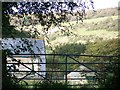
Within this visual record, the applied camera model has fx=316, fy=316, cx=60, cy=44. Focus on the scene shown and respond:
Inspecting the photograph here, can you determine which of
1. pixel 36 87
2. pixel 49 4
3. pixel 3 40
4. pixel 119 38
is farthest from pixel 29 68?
pixel 119 38

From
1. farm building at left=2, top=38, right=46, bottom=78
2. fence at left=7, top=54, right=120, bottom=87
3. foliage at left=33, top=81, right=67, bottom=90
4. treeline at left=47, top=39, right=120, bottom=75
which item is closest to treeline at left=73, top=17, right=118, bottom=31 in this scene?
treeline at left=47, top=39, right=120, bottom=75

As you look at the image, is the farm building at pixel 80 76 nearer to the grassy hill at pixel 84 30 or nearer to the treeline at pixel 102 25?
the grassy hill at pixel 84 30

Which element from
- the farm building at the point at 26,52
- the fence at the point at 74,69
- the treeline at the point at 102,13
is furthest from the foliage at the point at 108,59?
the farm building at the point at 26,52

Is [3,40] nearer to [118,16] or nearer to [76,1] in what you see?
[76,1]

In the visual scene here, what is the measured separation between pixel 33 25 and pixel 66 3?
460 millimetres

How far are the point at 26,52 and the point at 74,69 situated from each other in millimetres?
637

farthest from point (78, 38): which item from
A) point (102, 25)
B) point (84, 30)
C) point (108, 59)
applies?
point (108, 59)

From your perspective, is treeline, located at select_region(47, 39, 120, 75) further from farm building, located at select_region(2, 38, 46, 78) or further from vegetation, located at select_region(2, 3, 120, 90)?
farm building, located at select_region(2, 38, 46, 78)

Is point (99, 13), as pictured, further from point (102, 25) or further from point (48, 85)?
point (48, 85)

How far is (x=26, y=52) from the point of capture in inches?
147

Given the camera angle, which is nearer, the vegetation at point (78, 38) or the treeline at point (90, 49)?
the vegetation at point (78, 38)

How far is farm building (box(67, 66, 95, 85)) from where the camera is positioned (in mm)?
3875

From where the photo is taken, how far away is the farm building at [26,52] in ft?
12.0

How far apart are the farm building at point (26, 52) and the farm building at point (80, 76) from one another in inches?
13.3
